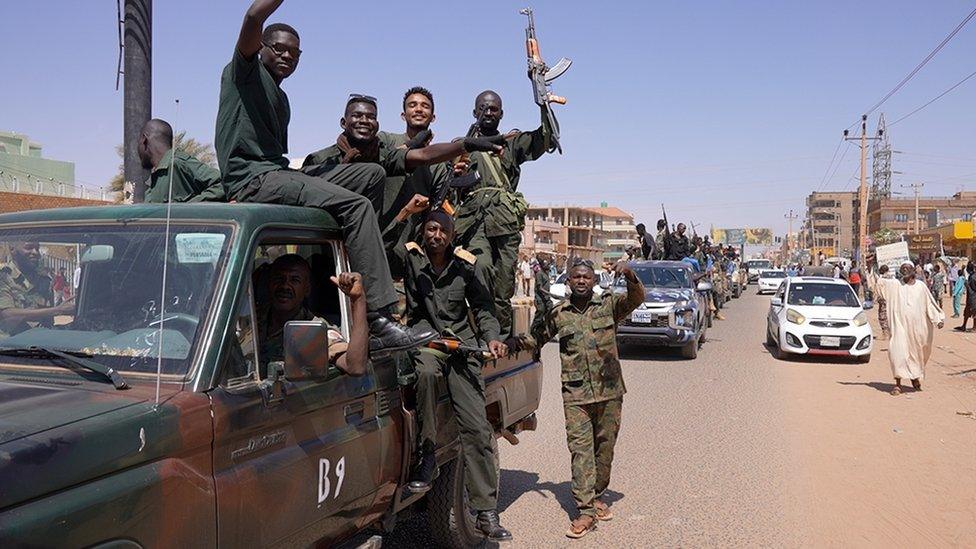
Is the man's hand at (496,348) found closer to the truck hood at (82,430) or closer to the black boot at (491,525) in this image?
the black boot at (491,525)

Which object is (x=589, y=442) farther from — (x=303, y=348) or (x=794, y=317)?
(x=794, y=317)

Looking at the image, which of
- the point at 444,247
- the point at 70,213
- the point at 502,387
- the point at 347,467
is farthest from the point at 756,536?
the point at 70,213

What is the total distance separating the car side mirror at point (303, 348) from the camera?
297 centimetres

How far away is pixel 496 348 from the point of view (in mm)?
4855

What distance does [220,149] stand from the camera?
399 cm

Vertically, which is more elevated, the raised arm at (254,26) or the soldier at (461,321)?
the raised arm at (254,26)

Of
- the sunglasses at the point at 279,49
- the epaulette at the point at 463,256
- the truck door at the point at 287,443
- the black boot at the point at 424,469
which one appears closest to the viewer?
the truck door at the point at 287,443

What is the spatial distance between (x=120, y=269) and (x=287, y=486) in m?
1.07

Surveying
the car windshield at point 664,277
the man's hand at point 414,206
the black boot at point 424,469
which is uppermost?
the man's hand at point 414,206

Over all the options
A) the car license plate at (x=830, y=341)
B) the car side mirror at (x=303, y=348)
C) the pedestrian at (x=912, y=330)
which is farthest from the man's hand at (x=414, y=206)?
the car license plate at (x=830, y=341)

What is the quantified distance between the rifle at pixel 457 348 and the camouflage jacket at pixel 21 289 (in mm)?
1889

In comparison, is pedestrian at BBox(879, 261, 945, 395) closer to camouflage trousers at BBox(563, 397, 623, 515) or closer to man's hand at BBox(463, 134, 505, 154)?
camouflage trousers at BBox(563, 397, 623, 515)

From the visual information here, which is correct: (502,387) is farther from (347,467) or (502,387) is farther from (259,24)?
(259,24)

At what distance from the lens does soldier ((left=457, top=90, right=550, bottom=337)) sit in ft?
20.0
